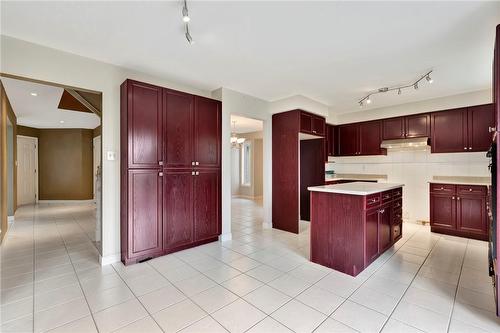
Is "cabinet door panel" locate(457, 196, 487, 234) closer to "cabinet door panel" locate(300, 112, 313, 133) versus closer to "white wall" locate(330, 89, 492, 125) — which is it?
"white wall" locate(330, 89, 492, 125)

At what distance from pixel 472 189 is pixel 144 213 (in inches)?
209

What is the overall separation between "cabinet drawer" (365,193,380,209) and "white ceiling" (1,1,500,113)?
5.71 feet

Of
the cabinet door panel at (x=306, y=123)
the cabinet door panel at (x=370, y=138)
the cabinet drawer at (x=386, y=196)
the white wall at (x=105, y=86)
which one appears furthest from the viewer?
the cabinet door panel at (x=370, y=138)

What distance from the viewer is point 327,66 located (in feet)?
10.4

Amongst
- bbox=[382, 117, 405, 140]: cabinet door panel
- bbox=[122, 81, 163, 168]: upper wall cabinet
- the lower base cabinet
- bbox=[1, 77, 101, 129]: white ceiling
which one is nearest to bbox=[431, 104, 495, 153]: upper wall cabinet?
bbox=[382, 117, 405, 140]: cabinet door panel

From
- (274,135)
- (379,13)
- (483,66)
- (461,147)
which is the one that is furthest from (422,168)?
(379,13)

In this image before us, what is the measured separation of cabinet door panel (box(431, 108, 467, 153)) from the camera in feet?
14.1

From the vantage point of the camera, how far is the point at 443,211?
425 centimetres

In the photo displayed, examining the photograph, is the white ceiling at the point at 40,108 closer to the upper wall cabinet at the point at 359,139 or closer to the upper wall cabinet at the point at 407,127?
the upper wall cabinet at the point at 359,139

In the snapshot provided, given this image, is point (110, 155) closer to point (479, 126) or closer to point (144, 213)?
point (144, 213)

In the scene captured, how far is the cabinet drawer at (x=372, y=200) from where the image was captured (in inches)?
104

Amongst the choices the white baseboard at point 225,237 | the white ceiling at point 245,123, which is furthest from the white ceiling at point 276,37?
the white ceiling at point 245,123

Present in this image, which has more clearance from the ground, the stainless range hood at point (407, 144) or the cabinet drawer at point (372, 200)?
the stainless range hood at point (407, 144)

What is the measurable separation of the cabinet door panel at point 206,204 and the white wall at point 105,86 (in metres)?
1.08
